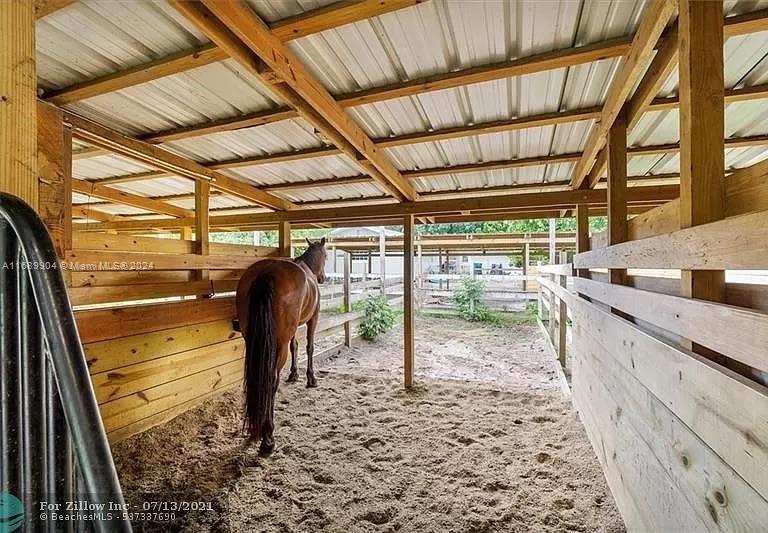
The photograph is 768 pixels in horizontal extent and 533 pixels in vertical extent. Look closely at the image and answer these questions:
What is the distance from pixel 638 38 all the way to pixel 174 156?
2821 millimetres

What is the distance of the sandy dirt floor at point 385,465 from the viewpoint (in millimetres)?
1669

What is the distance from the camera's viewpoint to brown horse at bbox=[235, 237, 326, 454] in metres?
→ 2.19

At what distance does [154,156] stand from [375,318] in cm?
418

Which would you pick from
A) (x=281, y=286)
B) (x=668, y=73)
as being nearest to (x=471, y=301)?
(x=281, y=286)

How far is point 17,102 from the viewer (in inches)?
28.3

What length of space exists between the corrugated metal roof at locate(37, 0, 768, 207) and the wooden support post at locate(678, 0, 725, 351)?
273 mm

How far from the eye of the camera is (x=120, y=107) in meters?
1.83

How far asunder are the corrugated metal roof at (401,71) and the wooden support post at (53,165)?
154 mm

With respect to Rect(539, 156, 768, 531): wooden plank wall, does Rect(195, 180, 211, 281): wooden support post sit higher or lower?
higher

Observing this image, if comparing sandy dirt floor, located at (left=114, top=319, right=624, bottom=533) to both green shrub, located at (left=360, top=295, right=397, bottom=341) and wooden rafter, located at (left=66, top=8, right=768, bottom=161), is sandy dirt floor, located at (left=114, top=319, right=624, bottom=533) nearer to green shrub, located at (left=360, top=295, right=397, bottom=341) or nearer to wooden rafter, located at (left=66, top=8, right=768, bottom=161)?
wooden rafter, located at (left=66, top=8, right=768, bottom=161)

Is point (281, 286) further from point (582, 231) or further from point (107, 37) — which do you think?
point (582, 231)

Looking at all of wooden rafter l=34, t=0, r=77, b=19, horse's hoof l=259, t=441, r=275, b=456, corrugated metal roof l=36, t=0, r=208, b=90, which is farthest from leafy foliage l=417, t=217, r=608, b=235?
wooden rafter l=34, t=0, r=77, b=19

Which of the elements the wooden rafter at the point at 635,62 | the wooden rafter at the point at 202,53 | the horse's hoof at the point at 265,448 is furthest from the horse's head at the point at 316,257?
the wooden rafter at the point at 635,62

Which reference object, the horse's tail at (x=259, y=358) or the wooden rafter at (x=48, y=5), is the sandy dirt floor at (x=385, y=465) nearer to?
→ the horse's tail at (x=259, y=358)
